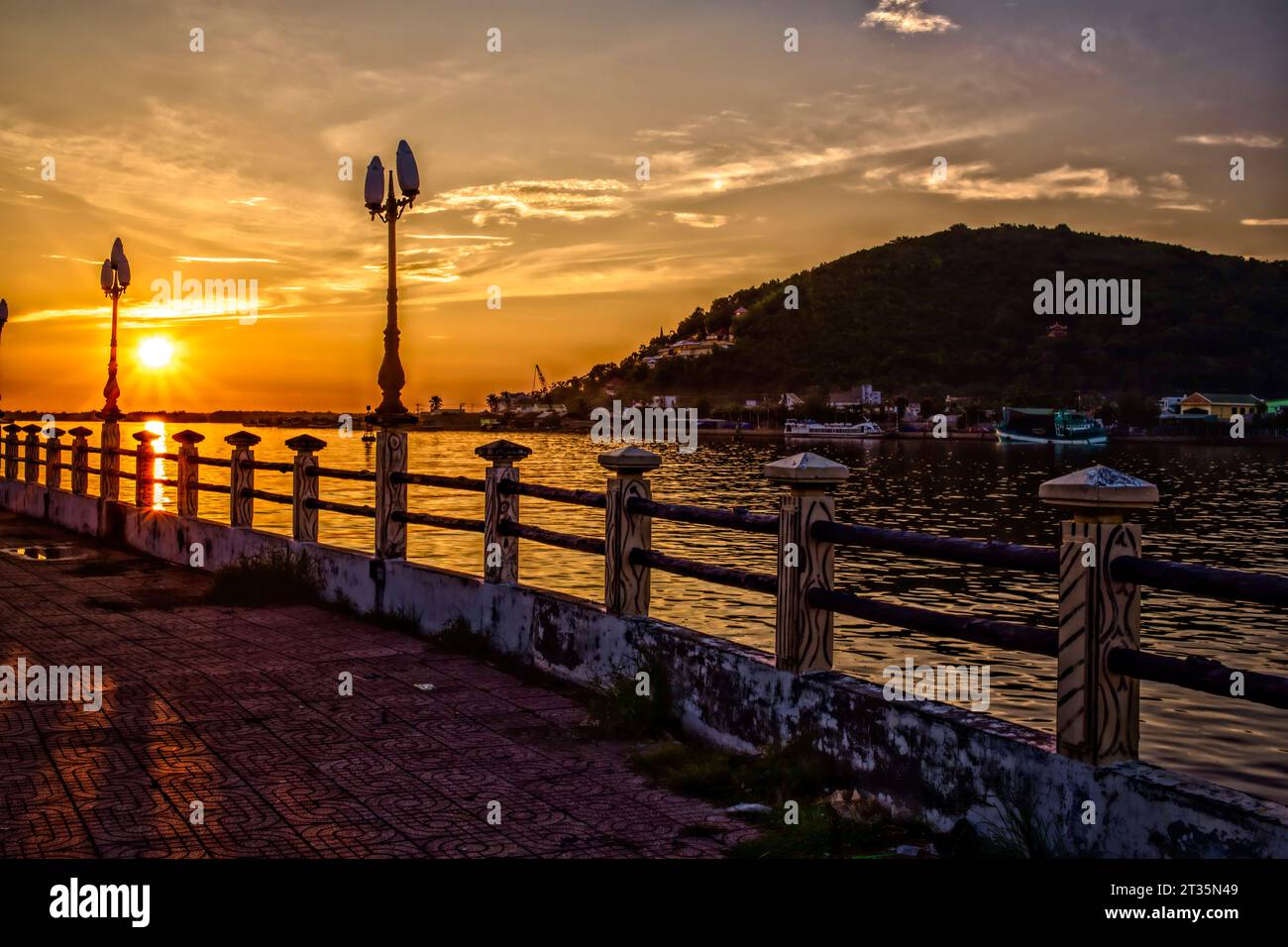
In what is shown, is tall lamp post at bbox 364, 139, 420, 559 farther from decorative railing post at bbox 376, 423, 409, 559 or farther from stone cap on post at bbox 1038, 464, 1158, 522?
stone cap on post at bbox 1038, 464, 1158, 522

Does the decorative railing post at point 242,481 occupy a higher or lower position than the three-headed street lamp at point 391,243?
lower

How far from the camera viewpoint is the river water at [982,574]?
16859 mm

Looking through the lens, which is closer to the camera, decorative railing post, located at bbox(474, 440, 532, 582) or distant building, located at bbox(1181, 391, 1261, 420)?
decorative railing post, located at bbox(474, 440, 532, 582)

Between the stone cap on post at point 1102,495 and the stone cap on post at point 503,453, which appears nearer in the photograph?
the stone cap on post at point 1102,495

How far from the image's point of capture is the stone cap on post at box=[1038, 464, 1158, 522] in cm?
481

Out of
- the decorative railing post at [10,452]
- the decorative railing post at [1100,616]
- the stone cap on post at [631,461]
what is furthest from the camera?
the decorative railing post at [10,452]

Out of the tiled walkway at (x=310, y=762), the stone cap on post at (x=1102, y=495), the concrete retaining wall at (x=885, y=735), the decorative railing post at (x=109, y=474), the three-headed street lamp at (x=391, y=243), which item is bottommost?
the tiled walkway at (x=310, y=762)

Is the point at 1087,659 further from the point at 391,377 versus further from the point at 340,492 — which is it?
the point at 340,492

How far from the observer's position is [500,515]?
10016mm

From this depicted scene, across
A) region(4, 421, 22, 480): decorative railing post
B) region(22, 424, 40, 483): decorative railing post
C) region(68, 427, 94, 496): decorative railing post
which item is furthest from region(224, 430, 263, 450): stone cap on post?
region(4, 421, 22, 480): decorative railing post

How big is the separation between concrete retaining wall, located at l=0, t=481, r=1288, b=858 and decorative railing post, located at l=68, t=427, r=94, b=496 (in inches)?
514

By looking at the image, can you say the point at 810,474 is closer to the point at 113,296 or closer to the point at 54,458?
the point at 113,296

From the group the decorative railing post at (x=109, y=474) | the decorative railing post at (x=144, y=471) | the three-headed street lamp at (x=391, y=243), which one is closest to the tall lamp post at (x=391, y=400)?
the three-headed street lamp at (x=391, y=243)

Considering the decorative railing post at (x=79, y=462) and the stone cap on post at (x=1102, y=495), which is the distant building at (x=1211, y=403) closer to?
the decorative railing post at (x=79, y=462)
